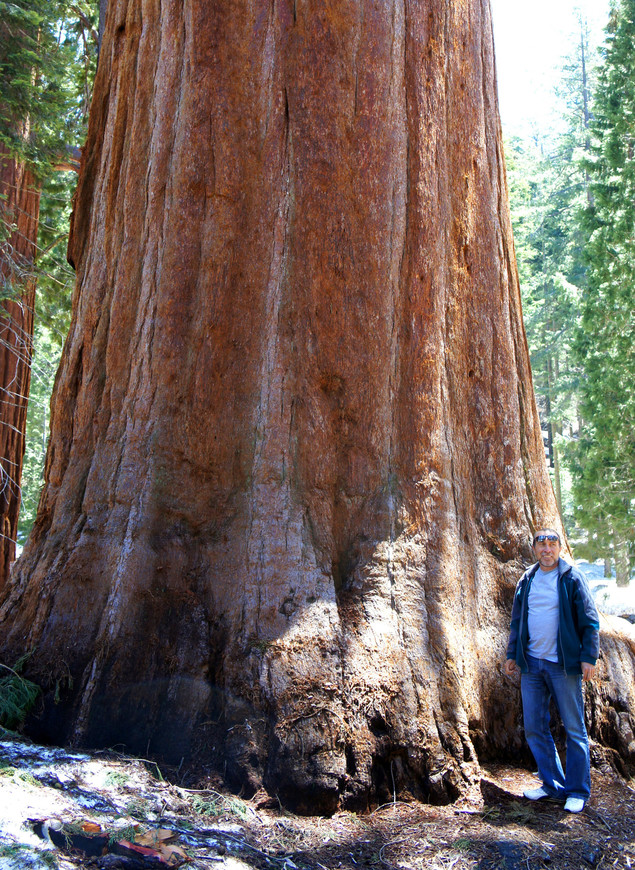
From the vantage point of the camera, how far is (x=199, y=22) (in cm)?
453

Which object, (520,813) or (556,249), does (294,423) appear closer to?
(520,813)

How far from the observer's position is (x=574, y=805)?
3785 millimetres

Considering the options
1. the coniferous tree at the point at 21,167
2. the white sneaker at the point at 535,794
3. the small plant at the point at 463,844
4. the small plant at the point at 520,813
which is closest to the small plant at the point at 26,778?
the small plant at the point at 463,844

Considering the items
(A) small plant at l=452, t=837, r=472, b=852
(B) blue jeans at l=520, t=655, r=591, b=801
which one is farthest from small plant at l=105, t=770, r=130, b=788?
(B) blue jeans at l=520, t=655, r=591, b=801

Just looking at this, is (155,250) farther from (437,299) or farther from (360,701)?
(360,701)

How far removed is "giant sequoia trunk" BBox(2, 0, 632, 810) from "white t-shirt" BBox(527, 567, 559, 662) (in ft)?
0.87

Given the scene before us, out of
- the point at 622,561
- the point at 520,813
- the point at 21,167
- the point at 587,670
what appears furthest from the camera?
the point at 622,561

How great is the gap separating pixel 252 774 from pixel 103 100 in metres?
4.64

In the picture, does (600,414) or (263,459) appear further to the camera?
(600,414)

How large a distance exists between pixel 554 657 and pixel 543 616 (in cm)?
23

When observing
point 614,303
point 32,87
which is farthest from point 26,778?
point 614,303

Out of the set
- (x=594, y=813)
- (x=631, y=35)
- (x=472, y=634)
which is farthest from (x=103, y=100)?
(x=631, y=35)

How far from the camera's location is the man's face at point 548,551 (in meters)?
4.26

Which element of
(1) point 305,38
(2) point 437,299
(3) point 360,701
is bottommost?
(3) point 360,701
